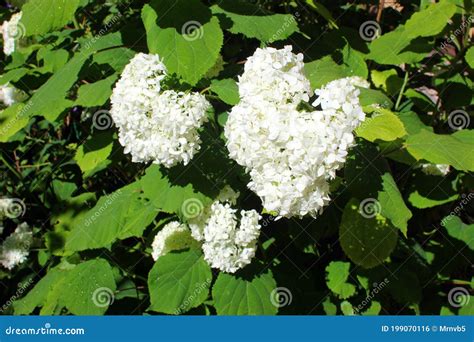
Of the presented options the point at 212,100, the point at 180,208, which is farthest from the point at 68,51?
the point at 180,208

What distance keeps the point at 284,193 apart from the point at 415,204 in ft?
3.98

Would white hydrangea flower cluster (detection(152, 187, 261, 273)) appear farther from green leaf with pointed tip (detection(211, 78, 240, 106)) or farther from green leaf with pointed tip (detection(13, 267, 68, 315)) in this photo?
green leaf with pointed tip (detection(13, 267, 68, 315))

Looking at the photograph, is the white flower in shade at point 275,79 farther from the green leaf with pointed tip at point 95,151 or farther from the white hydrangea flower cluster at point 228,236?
the green leaf with pointed tip at point 95,151

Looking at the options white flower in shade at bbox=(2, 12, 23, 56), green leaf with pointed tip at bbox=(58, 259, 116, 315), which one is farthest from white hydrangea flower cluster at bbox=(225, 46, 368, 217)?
white flower in shade at bbox=(2, 12, 23, 56)

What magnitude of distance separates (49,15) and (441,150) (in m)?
1.72

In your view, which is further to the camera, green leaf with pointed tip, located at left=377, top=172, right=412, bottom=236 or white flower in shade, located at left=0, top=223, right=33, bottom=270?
white flower in shade, located at left=0, top=223, right=33, bottom=270

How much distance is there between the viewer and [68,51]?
3.24 meters

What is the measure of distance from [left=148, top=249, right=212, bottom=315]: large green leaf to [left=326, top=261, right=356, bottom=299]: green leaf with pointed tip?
674 mm

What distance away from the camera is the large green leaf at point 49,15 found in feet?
7.72

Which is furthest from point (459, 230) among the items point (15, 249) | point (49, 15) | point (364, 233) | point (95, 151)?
point (15, 249)

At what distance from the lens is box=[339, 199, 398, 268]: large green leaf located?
2389 mm

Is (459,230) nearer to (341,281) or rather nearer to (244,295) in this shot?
(341,281)

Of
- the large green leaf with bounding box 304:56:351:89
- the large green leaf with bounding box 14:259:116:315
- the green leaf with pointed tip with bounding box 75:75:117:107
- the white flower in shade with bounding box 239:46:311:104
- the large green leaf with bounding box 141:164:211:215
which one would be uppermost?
the white flower in shade with bounding box 239:46:311:104

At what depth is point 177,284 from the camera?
8.73 feet
